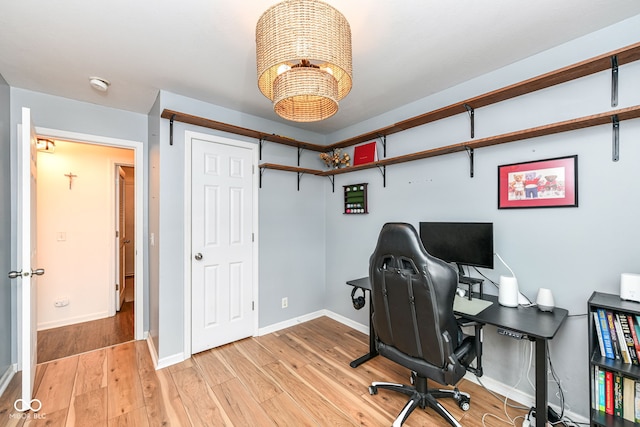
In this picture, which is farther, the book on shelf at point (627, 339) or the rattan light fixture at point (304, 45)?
the book on shelf at point (627, 339)

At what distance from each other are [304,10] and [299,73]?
24 centimetres

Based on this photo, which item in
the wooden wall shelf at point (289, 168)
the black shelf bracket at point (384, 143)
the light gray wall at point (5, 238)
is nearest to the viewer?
the light gray wall at point (5, 238)

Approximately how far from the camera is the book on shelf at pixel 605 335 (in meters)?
1.42

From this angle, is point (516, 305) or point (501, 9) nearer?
point (501, 9)

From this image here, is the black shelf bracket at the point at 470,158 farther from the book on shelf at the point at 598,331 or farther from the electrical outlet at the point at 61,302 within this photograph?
the electrical outlet at the point at 61,302

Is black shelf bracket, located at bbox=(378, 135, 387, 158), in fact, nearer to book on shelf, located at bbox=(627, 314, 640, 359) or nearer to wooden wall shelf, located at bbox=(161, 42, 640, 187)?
wooden wall shelf, located at bbox=(161, 42, 640, 187)

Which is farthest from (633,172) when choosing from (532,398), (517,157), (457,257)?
(532,398)

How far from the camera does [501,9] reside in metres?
1.51

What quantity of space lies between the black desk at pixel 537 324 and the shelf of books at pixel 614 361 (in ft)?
0.60

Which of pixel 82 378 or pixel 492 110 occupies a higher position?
pixel 492 110

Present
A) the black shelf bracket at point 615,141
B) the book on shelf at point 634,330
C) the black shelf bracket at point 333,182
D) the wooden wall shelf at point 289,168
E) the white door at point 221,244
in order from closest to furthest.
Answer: the book on shelf at point 634,330 → the black shelf bracket at point 615,141 → the white door at point 221,244 → the wooden wall shelf at point 289,168 → the black shelf bracket at point 333,182

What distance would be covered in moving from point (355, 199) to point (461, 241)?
1337 mm

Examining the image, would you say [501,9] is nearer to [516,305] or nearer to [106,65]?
[516,305]

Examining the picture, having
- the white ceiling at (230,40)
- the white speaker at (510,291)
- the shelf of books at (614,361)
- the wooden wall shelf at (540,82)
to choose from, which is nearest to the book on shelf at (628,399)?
the shelf of books at (614,361)
